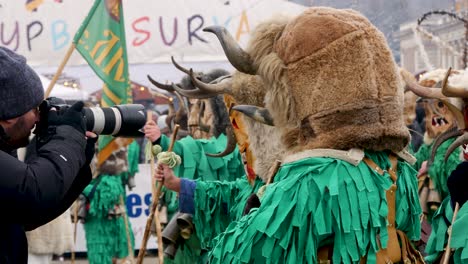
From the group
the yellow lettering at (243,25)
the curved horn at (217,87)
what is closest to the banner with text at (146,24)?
the yellow lettering at (243,25)

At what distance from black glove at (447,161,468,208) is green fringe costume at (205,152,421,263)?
38.4 inches

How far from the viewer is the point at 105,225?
36.3ft

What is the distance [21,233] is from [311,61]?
1.25 m

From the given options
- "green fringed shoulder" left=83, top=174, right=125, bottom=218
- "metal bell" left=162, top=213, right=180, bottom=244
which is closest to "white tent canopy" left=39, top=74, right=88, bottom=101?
"green fringed shoulder" left=83, top=174, right=125, bottom=218

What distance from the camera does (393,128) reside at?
3.56 metres

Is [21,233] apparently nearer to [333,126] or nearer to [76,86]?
[333,126]

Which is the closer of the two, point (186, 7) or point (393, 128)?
point (393, 128)

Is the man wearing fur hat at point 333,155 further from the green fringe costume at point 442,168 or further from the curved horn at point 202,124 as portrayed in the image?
the green fringe costume at point 442,168

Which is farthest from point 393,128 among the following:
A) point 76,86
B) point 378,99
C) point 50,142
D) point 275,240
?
point 76,86

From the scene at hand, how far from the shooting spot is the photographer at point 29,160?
9.51ft

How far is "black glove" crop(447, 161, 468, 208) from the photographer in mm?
4410

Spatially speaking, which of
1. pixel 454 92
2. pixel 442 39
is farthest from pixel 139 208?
pixel 454 92

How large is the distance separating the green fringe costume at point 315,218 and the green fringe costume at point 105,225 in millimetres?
7454

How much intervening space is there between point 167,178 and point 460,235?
7.32ft
